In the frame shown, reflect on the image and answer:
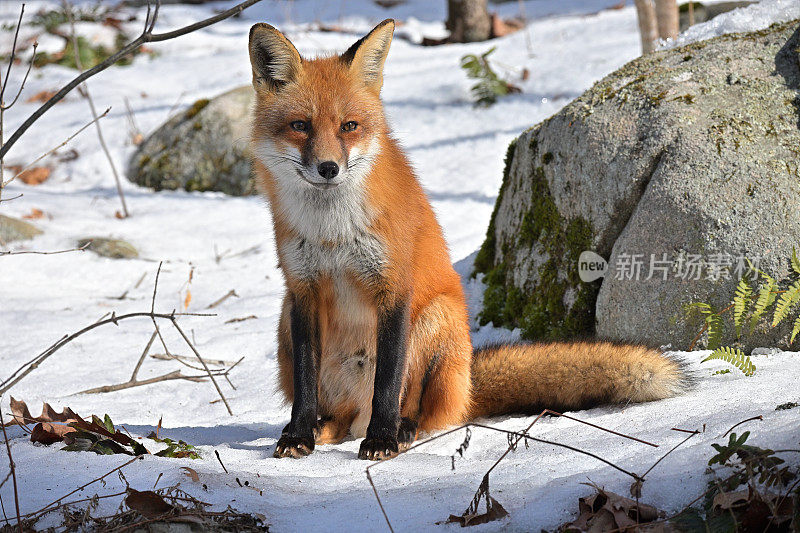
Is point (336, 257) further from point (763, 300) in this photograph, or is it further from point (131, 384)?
point (763, 300)

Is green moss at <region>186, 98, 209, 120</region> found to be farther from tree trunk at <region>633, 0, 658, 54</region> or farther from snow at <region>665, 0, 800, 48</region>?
snow at <region>665, 0, 800, 48</region>

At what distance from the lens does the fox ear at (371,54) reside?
401cm

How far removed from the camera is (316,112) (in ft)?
12.2

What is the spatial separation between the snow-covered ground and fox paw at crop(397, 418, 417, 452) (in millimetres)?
166

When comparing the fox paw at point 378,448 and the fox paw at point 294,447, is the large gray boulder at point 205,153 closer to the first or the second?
the fox paw at point 294,447

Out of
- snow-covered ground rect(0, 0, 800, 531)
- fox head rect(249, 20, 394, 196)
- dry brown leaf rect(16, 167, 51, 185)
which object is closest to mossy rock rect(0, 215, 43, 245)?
snow-covered ground rect(0, 0, 800, 531)

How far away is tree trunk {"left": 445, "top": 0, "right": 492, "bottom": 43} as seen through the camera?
525 inches

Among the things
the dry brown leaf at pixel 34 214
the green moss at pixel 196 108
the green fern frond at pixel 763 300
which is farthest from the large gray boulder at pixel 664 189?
the green moss at pixel 196 108

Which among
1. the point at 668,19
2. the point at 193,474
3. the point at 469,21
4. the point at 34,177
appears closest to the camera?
the point at 193,474

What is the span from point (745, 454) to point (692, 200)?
2324 mm

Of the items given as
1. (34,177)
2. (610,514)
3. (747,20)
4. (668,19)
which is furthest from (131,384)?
(34,177)

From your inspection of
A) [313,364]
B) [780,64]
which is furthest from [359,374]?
[780,64]

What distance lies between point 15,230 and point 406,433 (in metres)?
6.22

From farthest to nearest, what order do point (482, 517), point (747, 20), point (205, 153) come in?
point (205, 153), point (747, 20), point (482, 517)
